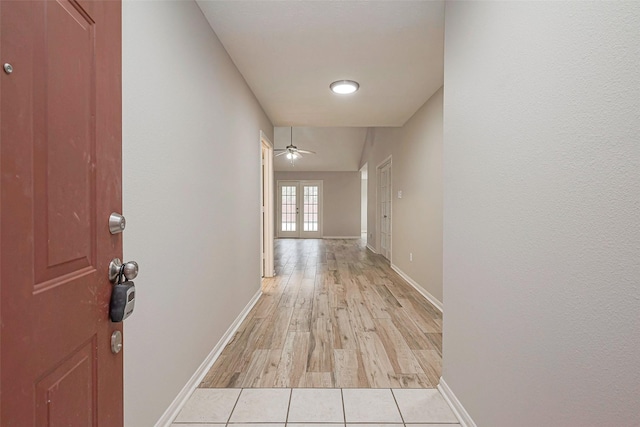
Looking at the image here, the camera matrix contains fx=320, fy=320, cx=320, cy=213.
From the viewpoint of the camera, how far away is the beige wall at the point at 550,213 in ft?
2.56

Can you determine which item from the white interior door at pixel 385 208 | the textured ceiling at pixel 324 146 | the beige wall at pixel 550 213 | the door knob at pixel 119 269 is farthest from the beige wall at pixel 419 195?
the door knob at pixel 119 269

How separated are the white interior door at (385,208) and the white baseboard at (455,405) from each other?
4.48 metres

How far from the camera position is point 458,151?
169 cm

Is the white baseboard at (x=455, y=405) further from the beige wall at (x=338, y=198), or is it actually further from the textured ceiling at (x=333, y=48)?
the beige wall at (x=338, y=198)

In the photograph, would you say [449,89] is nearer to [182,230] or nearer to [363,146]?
[182,230]

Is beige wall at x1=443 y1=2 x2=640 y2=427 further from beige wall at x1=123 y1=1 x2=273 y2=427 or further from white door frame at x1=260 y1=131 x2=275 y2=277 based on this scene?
white door frame at x1=260 y1=131 x2=275 y2=277

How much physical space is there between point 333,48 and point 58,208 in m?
2.35

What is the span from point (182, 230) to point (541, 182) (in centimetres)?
167

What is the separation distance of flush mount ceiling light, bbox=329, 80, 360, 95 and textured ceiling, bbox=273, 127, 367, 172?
4749 millimetres

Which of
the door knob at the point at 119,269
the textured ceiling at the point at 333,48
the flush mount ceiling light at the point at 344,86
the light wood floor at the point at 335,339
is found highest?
the textured ceiling at the point at 333,48

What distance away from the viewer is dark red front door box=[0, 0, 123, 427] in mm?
588

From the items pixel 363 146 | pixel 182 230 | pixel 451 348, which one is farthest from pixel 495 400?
pixel 363 146

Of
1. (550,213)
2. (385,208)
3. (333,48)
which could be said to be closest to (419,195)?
(333,48)

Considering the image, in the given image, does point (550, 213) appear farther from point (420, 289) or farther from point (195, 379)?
point (420, 289)
